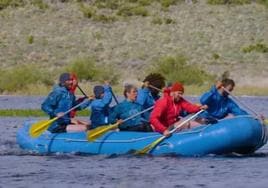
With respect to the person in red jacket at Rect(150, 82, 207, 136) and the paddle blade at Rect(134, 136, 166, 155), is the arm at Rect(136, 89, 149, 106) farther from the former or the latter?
the paddle blade at Rect(134, 136, 166, 155)

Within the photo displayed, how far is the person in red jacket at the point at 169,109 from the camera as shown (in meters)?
16.7

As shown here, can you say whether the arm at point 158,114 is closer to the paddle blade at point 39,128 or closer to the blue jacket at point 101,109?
the blue jacket at point 101,109

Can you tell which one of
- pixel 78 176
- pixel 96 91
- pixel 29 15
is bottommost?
pixel 78 176

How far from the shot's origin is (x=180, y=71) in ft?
143

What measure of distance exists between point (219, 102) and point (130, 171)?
2.33m

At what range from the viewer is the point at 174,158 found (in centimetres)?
1670

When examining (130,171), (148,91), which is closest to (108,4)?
(148,91)

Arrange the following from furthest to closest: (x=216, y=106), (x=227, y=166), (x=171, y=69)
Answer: (x=171, y=69) < (x=216, y=106) < (x=227, y=166)

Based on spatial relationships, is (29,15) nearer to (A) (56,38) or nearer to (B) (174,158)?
(A) (56,38)

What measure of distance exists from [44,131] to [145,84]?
2.04 m

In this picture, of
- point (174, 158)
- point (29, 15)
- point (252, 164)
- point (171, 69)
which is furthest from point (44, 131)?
point (29, 15)

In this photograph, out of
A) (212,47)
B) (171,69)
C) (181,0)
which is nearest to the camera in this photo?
(171,69)

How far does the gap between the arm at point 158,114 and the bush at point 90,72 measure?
82.2 ft

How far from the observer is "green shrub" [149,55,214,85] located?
42.4 m
